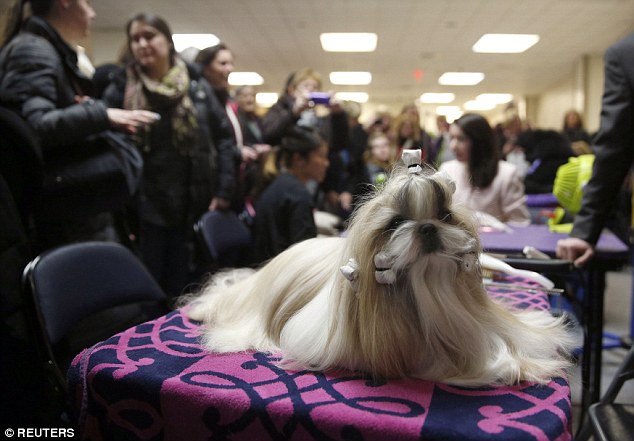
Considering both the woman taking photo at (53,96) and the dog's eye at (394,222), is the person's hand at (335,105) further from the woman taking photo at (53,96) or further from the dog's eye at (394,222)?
the dog's eye at (394,222)

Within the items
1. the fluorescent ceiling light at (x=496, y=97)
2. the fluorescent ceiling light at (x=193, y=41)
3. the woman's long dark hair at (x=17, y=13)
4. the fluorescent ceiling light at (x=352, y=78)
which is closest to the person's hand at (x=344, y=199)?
the fluorescent ceiling light at (x=193, y=41)

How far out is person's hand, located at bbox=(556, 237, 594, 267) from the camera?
166cm

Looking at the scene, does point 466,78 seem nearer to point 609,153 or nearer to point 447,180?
point 609,153

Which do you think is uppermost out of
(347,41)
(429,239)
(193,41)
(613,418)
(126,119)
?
(347,41)

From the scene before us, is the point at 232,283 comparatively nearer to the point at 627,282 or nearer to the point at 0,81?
the point at 0,81

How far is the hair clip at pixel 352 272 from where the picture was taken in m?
0.81

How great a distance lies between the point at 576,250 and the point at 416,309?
1138mm

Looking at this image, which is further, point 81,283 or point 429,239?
point 81,283

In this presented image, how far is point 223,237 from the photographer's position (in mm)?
2344

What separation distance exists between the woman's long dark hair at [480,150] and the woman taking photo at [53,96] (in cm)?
147

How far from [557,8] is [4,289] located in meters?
2.88

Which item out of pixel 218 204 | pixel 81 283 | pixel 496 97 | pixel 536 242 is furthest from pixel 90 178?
pixel 496 97

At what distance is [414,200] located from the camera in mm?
812

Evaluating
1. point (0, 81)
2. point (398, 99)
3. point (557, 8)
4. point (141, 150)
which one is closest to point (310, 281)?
point (0, 81)
